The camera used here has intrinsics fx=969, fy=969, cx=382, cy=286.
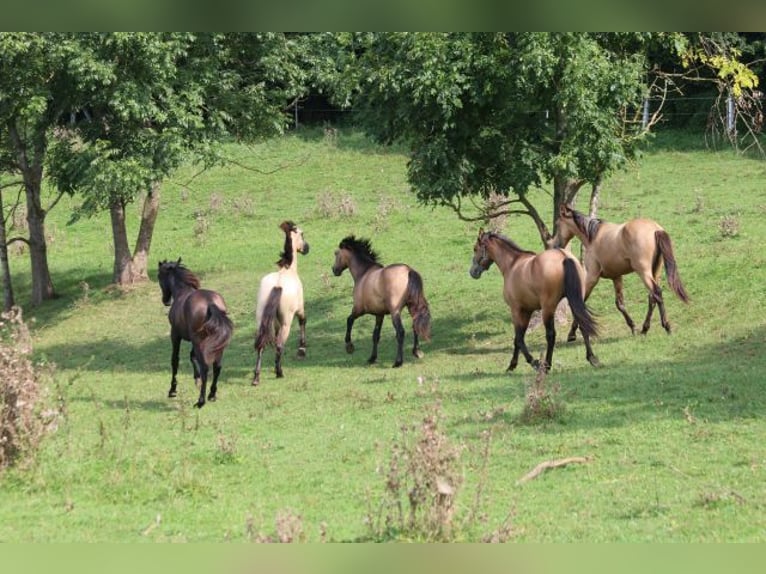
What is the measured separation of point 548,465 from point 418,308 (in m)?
7.00

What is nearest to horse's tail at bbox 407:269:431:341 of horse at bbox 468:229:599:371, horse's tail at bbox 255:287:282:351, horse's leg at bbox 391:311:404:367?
horse's leg at bbox 391:311:404:367

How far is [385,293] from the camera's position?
15.9 m

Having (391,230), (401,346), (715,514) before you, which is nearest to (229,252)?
(391,230)

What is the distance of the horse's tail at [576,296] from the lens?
12867 millimetres

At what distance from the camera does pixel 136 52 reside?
754 inches

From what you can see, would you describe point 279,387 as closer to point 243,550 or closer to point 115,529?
point 115,529

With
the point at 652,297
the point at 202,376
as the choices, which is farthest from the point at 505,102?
the point at 202,376

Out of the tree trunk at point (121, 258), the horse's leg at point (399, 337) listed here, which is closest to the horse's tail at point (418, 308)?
the horse's leg at point (399, 337)

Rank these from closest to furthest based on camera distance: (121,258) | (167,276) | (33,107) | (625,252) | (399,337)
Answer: (167,276) < (399,337) < (625,252) < (33,107) < (121,258)

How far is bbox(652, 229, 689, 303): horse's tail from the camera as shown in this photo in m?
14.9

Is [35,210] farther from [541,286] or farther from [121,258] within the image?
[541,286]

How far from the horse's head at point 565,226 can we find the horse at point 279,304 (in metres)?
4.43

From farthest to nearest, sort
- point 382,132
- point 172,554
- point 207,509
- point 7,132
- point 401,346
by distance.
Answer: point 7,132
point 382,132
point 401,346
point 207,509
point 172,554

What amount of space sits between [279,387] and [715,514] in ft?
28.5
